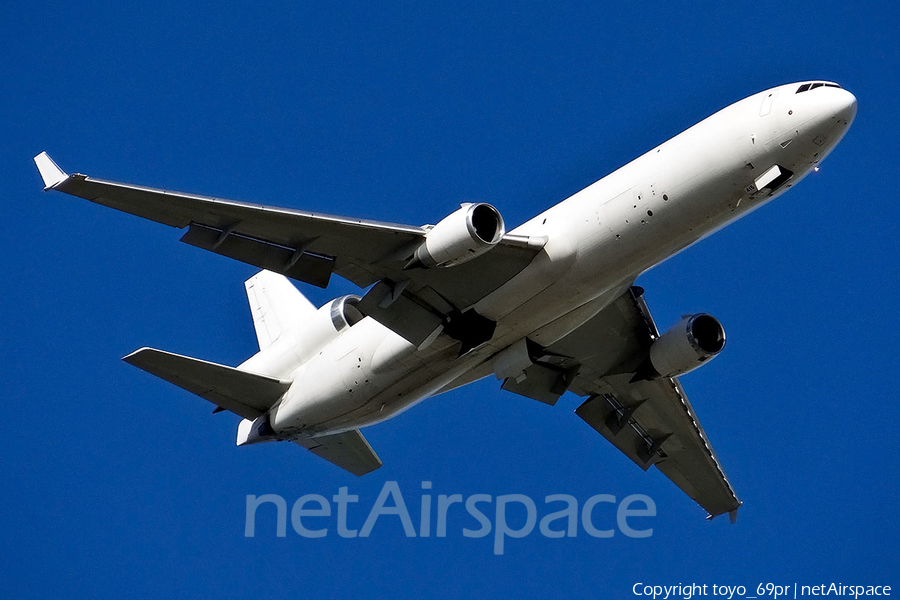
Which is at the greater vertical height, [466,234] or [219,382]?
[466,234]

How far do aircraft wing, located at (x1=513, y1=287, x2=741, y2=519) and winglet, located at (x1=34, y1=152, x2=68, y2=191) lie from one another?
13.8 metres

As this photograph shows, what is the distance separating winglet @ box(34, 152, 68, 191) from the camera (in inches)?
988

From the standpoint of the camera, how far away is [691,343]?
3173cm

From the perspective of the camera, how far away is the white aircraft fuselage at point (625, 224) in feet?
83.5

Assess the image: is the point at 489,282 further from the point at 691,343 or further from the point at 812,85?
the point at 812,85

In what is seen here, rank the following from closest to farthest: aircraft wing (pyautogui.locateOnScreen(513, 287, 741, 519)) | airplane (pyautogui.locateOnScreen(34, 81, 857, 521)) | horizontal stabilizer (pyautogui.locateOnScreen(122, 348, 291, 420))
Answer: airplane (pyautogui.locateOnScreen(34, 81, 857, 521)), horizontal stabilizer (pyautogui.locateOnScreen(122, 348, 291, 420)), aircraft wing (pyautogui.locateOnScreen(513, 287, 741, 519))

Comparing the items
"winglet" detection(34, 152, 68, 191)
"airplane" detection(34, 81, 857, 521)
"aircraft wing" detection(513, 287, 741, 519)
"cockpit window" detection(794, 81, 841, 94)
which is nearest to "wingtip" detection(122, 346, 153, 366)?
"airplane" detection(34, 81, 857, 521)

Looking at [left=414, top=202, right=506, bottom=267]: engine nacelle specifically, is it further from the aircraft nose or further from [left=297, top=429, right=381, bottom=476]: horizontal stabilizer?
[left=297, top=429, right=381, bottom=476]: horizontal stabilizer

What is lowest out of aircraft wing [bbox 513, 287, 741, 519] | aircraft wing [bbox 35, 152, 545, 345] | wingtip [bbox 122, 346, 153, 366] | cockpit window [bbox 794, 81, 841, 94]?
wingtip [bbox 122, 346, 153, 366]

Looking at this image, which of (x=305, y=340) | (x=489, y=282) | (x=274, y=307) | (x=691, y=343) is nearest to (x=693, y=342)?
(x=691, y=343)

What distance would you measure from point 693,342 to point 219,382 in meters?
12.8

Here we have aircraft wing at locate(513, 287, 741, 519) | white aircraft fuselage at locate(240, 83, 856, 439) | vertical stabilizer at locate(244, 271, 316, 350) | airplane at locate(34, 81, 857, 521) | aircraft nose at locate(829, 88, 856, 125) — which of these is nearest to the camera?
aircraft nose at locate(829, 88, 856, 125)

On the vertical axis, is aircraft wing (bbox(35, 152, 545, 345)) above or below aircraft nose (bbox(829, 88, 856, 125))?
below

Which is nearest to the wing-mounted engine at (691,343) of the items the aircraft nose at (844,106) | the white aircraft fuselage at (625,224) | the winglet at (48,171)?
the white aircraft fuselage at (625,224)
